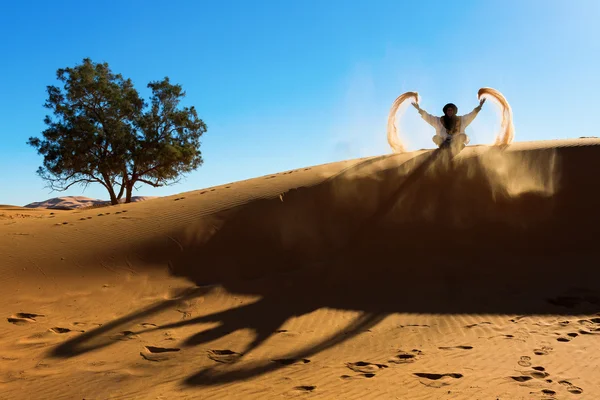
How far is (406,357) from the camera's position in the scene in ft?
15.1

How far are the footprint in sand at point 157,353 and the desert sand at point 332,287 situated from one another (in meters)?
0.03

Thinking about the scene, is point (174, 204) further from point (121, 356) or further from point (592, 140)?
point (592, 140)

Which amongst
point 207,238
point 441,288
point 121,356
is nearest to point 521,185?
point 441,288

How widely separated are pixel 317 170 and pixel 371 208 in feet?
8.87

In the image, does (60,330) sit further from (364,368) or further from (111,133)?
(111,133)

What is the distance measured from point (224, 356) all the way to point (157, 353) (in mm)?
732

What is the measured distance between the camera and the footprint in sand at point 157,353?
15.3 feet

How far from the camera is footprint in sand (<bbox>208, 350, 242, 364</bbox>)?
458cm

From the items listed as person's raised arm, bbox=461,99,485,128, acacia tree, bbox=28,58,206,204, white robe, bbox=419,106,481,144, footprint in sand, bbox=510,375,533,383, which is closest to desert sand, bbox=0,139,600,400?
footprint in sand, bbox=510,375,533,383

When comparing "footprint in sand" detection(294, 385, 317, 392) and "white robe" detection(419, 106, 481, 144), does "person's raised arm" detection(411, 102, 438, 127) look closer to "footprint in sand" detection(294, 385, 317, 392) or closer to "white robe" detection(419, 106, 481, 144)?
"white robe" detection(419, 106, 481, 144)

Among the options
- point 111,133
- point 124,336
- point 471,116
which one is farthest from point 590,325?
point 111,133

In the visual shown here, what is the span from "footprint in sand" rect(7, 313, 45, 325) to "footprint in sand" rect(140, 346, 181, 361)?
74.5 inches

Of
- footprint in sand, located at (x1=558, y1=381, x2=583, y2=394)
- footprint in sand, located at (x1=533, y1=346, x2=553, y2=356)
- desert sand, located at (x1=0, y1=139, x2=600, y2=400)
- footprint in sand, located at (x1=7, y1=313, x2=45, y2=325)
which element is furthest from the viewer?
footprint in sand, located at (x1=7, y1=313, x2=45, y2=325)

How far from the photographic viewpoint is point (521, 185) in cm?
852
